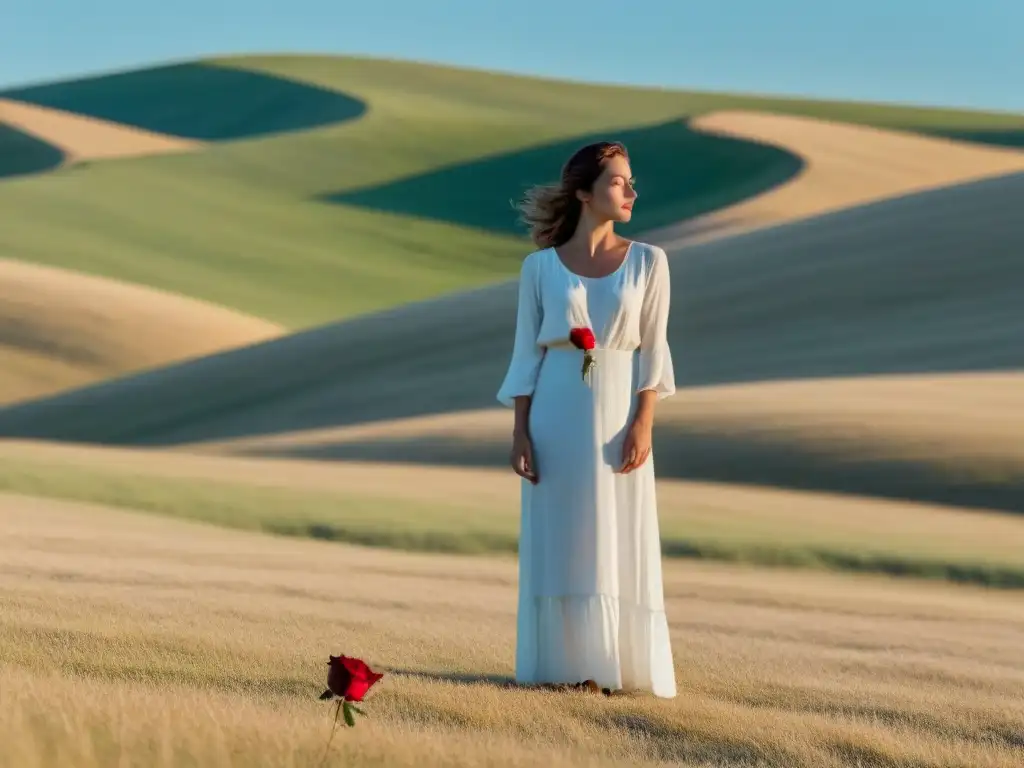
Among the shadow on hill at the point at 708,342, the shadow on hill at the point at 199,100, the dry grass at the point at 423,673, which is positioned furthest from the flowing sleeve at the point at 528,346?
the shadow on hill at the point at 199,100

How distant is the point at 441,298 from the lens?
4144 centimetres

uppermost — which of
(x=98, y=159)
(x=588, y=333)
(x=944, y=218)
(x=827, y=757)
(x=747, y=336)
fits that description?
(x=98, y=159)

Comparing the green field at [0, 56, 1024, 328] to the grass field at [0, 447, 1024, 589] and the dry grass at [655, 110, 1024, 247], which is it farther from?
the grass field at [0, 447, 1024, 589]

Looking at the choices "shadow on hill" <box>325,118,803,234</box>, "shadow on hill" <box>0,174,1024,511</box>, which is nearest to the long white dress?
"shadow on hill" <box>0,174,1024,511</box>

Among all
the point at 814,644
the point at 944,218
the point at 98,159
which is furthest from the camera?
the point at 98,159

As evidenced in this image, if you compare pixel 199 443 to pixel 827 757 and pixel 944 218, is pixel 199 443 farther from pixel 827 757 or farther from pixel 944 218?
pixel 827 757

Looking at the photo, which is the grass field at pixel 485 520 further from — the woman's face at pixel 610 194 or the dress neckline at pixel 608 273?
the woman's face at pixel 610 194

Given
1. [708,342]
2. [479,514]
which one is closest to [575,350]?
[479,514]

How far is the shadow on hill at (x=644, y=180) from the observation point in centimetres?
8781

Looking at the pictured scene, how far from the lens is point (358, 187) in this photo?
9506 cm

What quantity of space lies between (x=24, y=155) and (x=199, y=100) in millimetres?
33734

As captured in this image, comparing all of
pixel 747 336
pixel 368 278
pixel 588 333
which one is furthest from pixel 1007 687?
pixel 368 278

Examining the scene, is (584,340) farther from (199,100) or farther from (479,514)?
(199,100)

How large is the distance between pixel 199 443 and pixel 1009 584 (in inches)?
751
